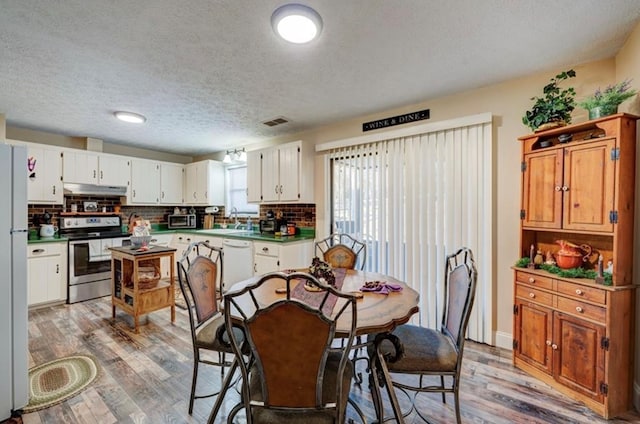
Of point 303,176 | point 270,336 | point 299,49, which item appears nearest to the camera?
point 270,336

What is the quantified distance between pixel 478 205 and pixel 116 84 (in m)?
3.55

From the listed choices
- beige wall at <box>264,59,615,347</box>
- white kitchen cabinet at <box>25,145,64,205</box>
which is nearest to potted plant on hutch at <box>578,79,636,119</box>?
beige wall at <box>264,59,615,347</box>

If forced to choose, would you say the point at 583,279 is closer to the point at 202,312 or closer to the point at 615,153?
the point at 615,153

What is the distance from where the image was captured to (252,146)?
4926mm

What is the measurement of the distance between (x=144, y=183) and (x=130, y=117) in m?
1.89

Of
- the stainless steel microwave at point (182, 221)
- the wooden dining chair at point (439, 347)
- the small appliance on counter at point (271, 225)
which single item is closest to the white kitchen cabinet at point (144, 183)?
the stainless steel microwave at point (182, 221)

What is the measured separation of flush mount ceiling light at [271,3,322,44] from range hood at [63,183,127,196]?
4246 millimetres

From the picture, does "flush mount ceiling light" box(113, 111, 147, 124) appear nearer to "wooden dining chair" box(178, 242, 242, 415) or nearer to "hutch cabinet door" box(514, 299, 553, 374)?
"wooden dining chair" box(178, 242, 242, 415)

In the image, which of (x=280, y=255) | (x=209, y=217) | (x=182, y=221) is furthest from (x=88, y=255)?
(x=280, y=255)

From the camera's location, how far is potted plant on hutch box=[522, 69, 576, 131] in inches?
86.7

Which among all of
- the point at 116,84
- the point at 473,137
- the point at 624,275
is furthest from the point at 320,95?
the point at 624,275

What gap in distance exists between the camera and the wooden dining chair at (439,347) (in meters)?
1.58

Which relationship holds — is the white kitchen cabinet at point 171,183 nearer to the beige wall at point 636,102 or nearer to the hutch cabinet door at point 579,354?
the hutch cabinet door at point 579,354

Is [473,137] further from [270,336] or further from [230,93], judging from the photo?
[270,336]
